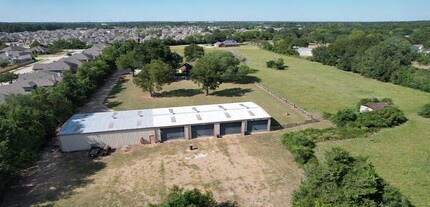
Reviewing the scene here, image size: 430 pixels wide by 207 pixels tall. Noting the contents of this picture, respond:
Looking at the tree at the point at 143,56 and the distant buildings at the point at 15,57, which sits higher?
the tree at the point at 143,56

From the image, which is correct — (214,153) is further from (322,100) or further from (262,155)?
(322,100)

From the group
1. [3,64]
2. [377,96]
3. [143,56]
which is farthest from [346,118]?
[3,64]

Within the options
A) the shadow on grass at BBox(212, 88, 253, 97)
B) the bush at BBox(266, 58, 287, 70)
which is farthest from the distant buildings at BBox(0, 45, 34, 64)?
the bush at BBox(266, 58, 287, 70)

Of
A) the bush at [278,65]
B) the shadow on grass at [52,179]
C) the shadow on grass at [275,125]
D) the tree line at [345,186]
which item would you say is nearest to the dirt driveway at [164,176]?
the shadow on grass at [52,179]

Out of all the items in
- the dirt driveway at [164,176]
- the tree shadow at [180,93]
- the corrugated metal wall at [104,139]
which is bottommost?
the dirt driveway at [164,176]

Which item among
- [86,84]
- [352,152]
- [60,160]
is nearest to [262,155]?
[352,152]

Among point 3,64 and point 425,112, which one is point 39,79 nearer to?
point 3,64

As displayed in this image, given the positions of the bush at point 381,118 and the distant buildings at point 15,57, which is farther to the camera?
the distant buildings at point 15,57

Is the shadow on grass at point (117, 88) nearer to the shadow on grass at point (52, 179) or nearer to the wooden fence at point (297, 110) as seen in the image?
the shadow on grass at point (52, 179)
